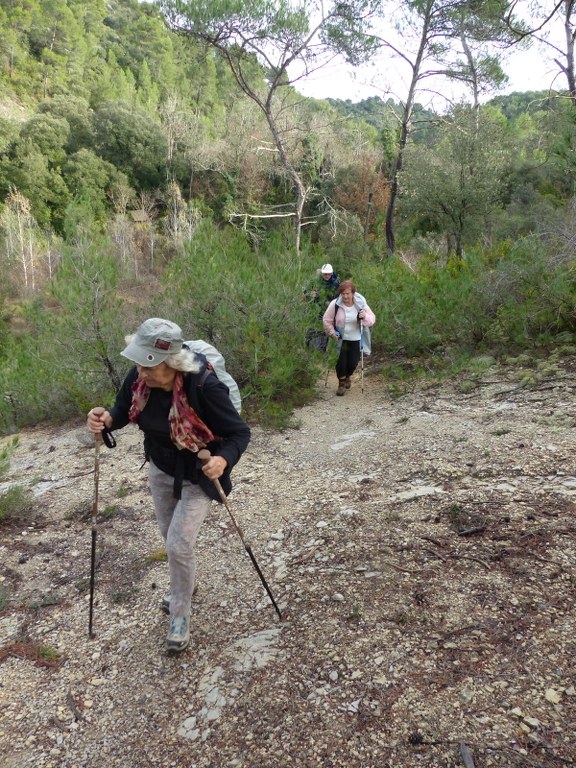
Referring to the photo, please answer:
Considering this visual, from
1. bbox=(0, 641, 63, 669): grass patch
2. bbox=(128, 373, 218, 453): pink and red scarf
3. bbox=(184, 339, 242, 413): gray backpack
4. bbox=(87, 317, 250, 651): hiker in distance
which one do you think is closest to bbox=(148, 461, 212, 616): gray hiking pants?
bbox=(87, 317, 250, 651): hiker in distance

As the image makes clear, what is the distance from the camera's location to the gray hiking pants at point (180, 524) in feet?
8.61

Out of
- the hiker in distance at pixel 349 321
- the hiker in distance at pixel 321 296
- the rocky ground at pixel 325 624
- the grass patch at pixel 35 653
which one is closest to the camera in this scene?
the rocky ground at pixel 325 624

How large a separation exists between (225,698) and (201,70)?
5882cm

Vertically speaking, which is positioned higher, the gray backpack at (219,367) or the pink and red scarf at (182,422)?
the gray backpack at (219,367)

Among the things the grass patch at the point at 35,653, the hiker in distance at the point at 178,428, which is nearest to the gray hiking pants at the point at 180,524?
the hiker in distance at the point at 178,428

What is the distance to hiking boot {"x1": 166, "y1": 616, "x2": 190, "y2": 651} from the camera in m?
2.77

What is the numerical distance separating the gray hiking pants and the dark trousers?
5104mm

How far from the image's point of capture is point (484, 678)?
2.29m

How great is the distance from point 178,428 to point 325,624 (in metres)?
1.41

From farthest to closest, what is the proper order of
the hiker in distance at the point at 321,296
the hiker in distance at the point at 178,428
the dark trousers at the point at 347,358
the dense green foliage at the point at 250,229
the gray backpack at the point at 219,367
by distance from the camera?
the hiker in distance at the point at 321,296, the dark trousers at the point at 347,358, the dense green foliage at the point at 250,229, the gray backpack at the point at 219,367, the hiker in distance at the point at 178,428

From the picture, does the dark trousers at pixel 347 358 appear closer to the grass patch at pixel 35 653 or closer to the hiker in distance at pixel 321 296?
the hiker in distance at pixel 321 296

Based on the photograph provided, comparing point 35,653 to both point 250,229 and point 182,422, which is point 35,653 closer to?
point 182,422

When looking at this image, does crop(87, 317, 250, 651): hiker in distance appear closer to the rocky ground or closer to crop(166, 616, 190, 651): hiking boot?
crop(166, 616, 190, 651): hiking boot

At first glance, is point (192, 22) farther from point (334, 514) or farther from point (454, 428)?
point (334, 514)
